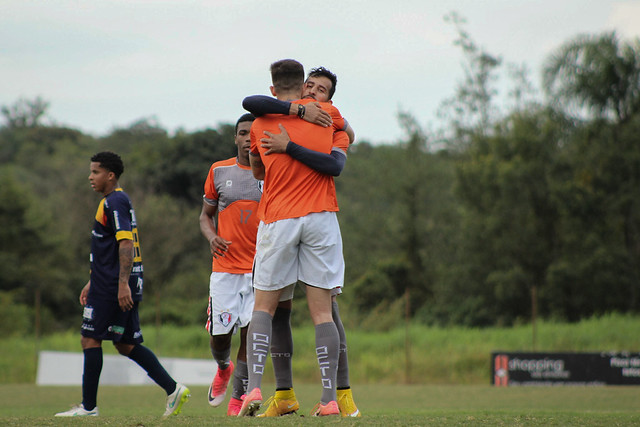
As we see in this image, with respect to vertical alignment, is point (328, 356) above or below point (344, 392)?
above

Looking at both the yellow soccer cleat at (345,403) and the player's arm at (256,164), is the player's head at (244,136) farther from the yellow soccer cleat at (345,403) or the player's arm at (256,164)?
the yellow soccer cleat at (345,403)

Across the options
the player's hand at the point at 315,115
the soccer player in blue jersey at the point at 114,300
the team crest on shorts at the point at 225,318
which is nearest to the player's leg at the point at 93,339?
the soccer player in blue jersey at the point at 114,300

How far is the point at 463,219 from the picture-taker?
35.5 metres

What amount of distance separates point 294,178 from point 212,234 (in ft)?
7.11

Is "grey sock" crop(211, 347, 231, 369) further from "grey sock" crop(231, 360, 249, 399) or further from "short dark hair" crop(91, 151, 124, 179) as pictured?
"short dark hair" crop(91, 151, 124, 179)

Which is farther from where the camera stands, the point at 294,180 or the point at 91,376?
the point at 91,376

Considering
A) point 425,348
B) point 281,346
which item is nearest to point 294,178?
point 281,346

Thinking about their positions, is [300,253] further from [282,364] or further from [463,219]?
[463,219]

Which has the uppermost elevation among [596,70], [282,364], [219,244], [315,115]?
[596,70]

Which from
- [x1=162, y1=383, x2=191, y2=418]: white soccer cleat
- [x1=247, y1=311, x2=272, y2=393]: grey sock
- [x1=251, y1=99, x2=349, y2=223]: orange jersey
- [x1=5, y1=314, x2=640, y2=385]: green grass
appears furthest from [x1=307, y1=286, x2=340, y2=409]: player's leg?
[x1=5, y1=314, x2=640, y2=385]: green grass

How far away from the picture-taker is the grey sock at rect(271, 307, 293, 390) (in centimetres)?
552

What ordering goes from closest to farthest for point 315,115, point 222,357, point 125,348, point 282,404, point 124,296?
point 315,115 < point 282,404 < point 124,296 < point 125,348 < point 222,357

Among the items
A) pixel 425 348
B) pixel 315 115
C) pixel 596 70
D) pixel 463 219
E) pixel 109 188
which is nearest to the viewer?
pixel 315 115

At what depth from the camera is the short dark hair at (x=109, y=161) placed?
6797 millimetres
